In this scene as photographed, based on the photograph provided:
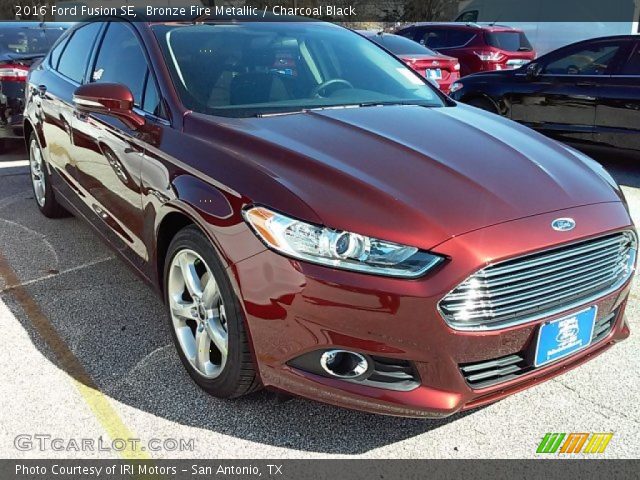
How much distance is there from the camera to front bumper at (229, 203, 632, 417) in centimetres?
207

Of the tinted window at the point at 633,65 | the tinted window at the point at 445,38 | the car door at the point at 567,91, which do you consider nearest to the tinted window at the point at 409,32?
the tinted window at the point at 445,38

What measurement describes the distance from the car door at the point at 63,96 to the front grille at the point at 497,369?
9.56ft

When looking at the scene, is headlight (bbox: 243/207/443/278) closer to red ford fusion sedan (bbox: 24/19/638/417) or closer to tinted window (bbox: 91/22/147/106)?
red ford fusion sedan (bbox: 24/19/638/417)

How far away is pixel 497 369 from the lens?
2248 millimetres

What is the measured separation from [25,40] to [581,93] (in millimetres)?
7043

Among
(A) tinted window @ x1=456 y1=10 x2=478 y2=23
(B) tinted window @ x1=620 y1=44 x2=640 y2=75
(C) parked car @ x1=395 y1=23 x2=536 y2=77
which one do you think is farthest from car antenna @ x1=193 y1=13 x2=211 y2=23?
(A) tinted window @ x1=456 y1=10 x2=478 y2=23

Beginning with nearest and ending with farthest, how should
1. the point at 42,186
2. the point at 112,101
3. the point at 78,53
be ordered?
the point at 112,101 < the point at 78,53 < the point at 42,186

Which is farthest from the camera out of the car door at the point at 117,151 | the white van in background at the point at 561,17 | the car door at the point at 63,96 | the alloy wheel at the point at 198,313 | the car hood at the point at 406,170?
the white van in background at the point at 561,17

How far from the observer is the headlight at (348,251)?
82.4 inches

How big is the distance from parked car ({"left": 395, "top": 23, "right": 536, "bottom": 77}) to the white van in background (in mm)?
3168

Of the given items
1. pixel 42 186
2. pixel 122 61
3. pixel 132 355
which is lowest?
pixel 132 355

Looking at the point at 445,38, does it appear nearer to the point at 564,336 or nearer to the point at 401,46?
the point at 401,46

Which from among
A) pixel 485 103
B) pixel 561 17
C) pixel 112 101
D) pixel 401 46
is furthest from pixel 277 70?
pixel 561 17
